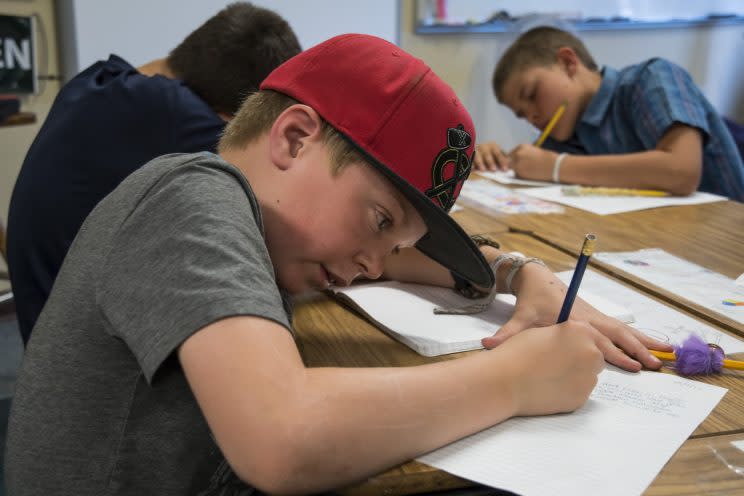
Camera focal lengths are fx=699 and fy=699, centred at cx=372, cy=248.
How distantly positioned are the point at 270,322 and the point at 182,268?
0.28 ft

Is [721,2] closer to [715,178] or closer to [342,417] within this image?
[715,178]

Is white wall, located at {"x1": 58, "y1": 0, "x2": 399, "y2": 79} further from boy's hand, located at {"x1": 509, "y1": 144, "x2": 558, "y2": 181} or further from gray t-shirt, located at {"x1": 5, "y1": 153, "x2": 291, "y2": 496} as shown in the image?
gray t-shirt, located at {"x1": 5, "y1": 153, "x2": 291, "y2": 496}

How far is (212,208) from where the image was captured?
60 centimetres

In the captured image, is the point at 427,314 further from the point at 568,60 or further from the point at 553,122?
the point at 568,60

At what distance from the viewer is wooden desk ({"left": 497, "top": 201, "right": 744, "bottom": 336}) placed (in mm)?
1202

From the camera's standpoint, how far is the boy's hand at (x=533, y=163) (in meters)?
1.90

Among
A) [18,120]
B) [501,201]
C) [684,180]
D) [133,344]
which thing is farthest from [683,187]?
[18,120]

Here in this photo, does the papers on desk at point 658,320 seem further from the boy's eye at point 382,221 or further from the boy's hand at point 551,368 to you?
the boy's eye at point 382,221

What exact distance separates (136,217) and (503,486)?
14.9 inches

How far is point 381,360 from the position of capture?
2.53 feet

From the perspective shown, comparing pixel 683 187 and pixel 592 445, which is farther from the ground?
pixel 592 445

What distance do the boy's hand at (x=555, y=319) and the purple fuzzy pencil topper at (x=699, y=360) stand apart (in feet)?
0.08

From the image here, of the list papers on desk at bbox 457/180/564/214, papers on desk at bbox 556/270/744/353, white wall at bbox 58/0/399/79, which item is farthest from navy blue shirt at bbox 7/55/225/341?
white wall at bbox 58/0/399/79

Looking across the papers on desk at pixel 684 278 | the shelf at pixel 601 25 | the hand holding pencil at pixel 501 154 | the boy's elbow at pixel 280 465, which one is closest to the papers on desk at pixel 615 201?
the hand holding pencil at pixel 501 154
